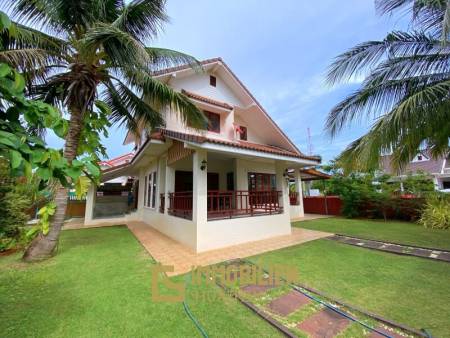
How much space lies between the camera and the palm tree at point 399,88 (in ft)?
16.1

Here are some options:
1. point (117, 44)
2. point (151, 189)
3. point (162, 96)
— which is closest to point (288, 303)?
point (162, 96)

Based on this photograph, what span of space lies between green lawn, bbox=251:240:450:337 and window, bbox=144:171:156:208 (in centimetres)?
819

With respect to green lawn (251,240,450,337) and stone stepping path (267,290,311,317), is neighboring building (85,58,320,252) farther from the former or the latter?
stone stepping path (267,290,311,317)

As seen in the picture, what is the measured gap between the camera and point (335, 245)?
7.50 metres

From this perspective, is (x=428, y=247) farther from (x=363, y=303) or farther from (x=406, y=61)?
(x=406, y=61)

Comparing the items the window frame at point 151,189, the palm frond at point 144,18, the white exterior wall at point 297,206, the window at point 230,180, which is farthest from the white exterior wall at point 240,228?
the palm frond at point 144,18

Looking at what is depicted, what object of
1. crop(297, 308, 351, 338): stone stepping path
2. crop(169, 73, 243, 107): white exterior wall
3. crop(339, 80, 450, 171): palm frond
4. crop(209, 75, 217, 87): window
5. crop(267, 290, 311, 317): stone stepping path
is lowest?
crop(297, 308, 351, 338): stone stepping path

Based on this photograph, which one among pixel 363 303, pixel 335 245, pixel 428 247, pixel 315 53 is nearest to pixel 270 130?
pixel 315 53

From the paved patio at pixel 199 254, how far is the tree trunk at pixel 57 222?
9.17 ft

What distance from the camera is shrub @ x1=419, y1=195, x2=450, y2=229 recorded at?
1042 centimetres

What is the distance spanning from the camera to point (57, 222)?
654 centimetres

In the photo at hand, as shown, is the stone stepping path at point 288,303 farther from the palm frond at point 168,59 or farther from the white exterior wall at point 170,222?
the palm frond at point 168,59

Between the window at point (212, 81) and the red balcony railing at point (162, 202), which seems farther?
the window at point (212, 81)

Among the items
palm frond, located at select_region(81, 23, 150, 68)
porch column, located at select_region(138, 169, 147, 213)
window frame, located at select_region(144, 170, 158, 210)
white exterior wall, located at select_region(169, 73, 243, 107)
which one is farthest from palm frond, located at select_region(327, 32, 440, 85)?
porch column, located at select_region(138, 169, 147, 213)
